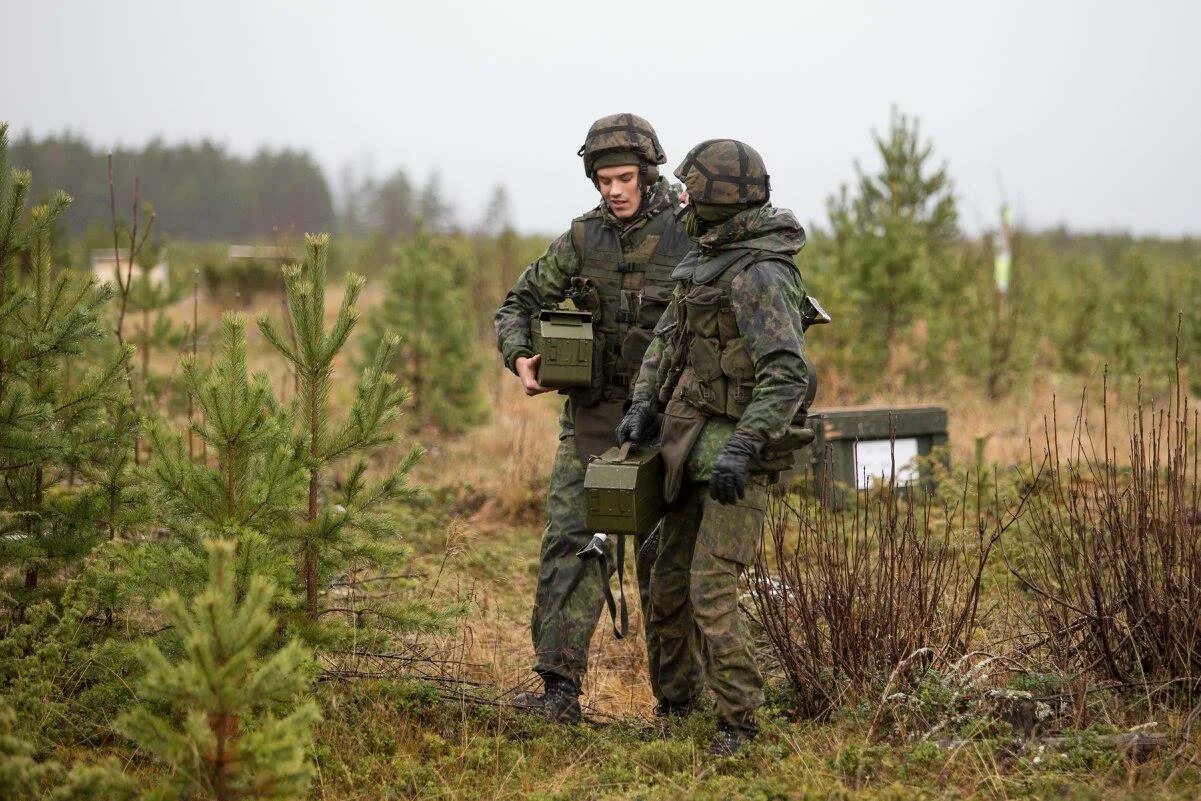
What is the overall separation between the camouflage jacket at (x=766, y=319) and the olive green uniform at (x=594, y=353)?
670 millimetres

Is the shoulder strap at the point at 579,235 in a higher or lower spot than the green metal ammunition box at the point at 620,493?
higher

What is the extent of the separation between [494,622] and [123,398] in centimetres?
225

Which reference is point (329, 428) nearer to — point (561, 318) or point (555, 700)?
point (561, 318)

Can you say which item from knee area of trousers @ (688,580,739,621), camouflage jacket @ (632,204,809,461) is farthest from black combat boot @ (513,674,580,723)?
camouflage jacket @ (632,204,809,461)

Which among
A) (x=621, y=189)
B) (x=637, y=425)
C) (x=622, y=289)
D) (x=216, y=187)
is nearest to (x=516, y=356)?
(x=622, y=289)

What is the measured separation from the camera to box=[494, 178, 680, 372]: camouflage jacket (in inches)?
190

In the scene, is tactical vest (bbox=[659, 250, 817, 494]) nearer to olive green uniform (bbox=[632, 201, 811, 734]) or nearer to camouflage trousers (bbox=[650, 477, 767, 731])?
olive green uniform (bbox=[632, 201, 811, 734])

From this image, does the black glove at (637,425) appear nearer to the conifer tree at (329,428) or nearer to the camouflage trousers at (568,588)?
the camouflage trousers at (568,588)

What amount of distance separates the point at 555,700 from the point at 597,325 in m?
1.58

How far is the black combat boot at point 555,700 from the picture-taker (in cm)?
435

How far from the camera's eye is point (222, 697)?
9.21 ft

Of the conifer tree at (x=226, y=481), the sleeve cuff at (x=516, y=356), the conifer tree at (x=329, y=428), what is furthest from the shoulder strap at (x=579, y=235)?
the conifer tree at (x=226, y=481)

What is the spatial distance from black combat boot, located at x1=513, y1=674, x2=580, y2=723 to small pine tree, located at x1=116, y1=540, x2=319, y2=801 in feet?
5.05

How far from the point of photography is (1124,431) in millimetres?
10305
